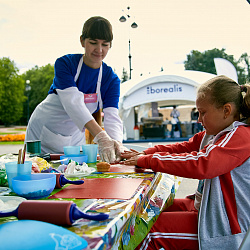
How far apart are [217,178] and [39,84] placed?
157 ft

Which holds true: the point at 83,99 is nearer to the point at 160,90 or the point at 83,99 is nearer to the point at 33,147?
the point at 33,147

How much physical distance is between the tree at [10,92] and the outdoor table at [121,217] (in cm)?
3789

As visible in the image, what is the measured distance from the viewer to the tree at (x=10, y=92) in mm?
36344

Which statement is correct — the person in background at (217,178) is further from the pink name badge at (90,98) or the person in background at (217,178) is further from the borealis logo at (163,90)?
the borealis logo at (163,90)

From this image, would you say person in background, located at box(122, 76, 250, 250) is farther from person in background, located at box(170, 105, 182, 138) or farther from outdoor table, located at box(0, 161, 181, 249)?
person in background, located at box(170, 105, 182, 138)

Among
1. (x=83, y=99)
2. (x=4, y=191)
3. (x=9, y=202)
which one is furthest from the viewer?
(x=83, y=99)

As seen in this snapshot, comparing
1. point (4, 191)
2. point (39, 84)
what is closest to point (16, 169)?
point (4, 191)

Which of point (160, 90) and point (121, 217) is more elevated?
point (160, 90)

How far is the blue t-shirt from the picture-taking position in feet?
7.04

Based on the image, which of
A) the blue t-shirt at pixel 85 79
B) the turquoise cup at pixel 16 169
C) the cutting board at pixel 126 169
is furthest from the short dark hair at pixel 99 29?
the turquoise cup at pixel 16 169

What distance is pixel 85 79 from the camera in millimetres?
2238

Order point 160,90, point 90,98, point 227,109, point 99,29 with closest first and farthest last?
point 227,109
point 99,29
point 90,98
point 160,90

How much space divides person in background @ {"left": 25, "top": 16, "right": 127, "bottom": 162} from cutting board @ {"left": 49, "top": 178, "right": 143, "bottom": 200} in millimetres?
637

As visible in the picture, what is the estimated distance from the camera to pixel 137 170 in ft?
4.91
